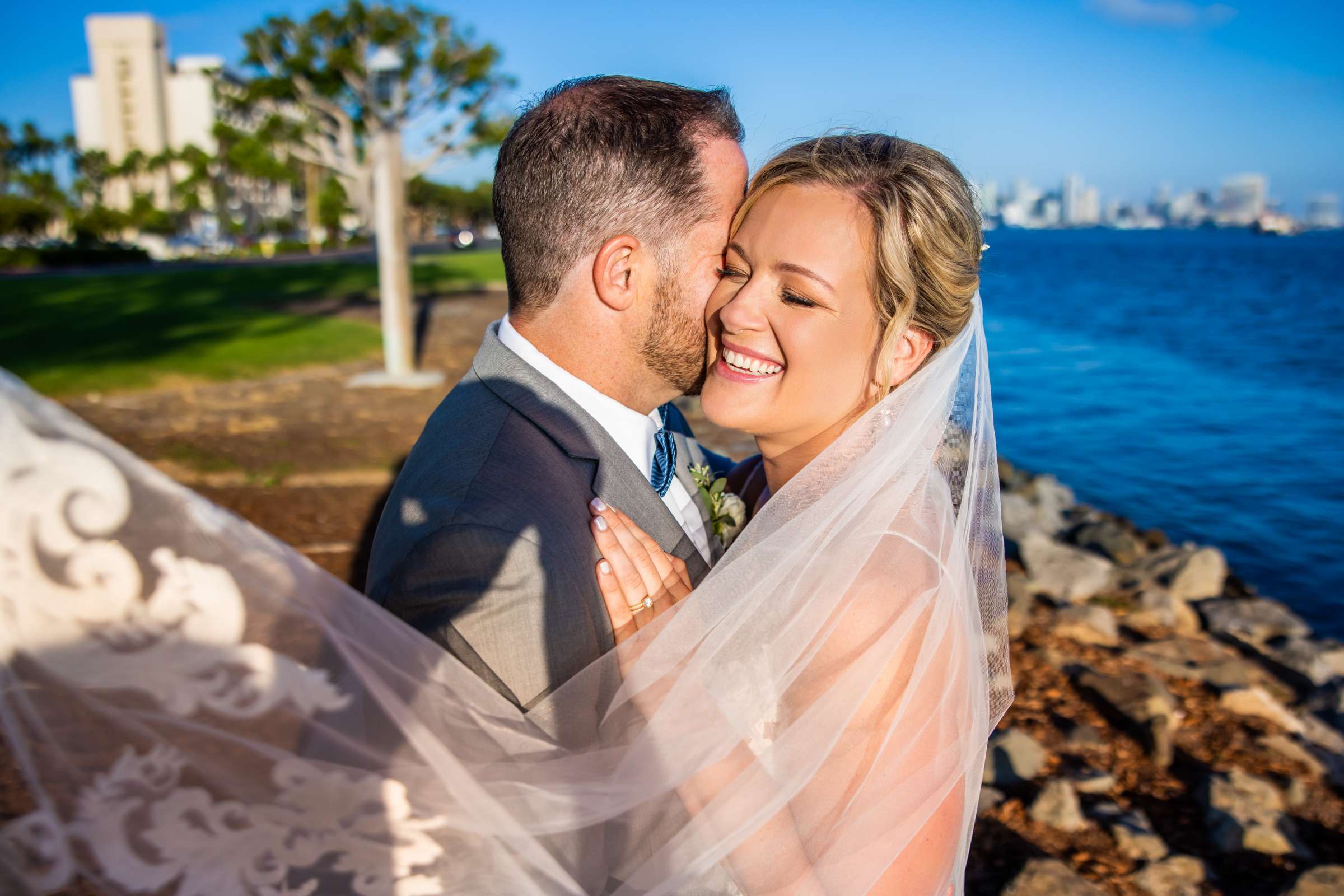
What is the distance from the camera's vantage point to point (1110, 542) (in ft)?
32.9

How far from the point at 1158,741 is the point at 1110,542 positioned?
4.70 m

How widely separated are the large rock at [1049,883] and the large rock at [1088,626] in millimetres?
3445

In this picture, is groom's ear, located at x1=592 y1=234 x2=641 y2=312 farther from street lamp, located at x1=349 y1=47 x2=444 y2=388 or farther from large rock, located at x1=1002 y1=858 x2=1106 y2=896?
street lamp, located at x1=349 y1=47 x2=444 y2=388

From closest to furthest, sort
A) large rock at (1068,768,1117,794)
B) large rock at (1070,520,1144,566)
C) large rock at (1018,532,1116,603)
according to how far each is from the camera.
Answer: large rock at (1068,768,1117,794), large rock at (1018,532,1116,603), large rock at (1070,520,1144,566)

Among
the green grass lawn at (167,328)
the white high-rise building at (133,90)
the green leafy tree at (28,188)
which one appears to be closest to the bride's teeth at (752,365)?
the green grass lawn at (167,328)

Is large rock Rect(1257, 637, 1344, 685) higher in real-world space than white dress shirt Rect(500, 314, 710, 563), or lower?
lower


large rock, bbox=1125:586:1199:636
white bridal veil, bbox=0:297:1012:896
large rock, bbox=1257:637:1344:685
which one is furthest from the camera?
large rock, bbox=1125:586:1199:636

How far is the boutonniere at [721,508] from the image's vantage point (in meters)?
3.10

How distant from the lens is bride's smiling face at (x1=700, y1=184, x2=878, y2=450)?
2664mm

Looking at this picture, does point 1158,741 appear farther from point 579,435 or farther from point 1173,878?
point 579,435

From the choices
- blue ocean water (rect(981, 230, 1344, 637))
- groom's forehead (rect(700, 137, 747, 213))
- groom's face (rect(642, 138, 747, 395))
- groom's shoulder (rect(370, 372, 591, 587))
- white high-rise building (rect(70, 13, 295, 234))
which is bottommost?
blue ocean water (rect(981, 230, 1344, 637))

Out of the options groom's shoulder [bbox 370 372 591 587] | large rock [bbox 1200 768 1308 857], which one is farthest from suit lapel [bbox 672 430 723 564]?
large rock [bbox 1200 768 1308 857]

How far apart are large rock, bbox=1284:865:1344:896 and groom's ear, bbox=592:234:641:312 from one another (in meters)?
4.04

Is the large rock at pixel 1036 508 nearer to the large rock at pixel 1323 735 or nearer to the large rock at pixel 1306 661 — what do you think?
the large rock at pixel 1306 661
